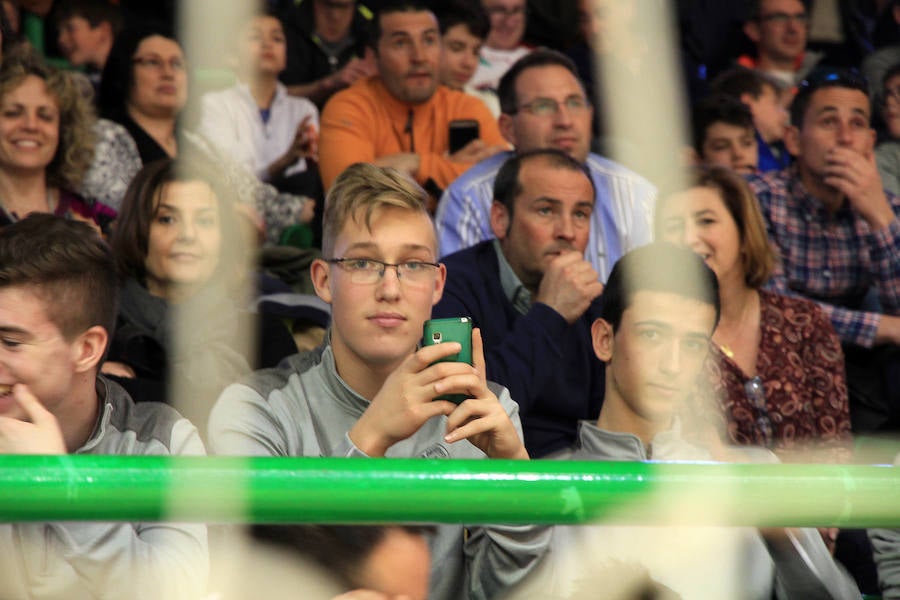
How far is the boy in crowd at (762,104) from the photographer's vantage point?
167 inches

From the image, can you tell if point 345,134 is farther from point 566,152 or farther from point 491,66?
point 491,66

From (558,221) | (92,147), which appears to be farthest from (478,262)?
(92,147)

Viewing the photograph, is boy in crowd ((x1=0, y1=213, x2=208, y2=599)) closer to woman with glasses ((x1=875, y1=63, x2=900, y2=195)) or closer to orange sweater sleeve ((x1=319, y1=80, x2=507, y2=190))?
orange sweater sleeve ((x1=319, y1=80, x2=507, y2=190))

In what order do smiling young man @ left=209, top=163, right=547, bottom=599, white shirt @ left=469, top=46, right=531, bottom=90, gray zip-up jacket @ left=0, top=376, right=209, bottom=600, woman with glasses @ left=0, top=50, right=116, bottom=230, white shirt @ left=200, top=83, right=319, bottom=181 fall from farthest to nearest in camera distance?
white shirt @ left=469, top=46, right=531, bottom=90, white shirt @ left=200, top=83, right=319, bottom=181, woman with glasses @ left=0, top=50, right=116, bottom=230, smiling young man @ left=209, top=163, right=547, bottom=599, gray zip-up jacket @ left=0, top=376, right=209, bottom=600

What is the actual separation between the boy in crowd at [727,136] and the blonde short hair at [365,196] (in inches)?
77.3

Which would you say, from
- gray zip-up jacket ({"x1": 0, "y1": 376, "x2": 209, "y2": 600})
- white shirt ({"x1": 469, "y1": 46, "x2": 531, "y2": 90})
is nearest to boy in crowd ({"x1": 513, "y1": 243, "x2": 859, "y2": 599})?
gray zip-up jacket ({"x1": 0, "y1": 376, "x2": 209, "y2": 600})

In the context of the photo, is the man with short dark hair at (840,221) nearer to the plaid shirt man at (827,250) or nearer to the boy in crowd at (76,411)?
the plaid shirt man at (827,250)

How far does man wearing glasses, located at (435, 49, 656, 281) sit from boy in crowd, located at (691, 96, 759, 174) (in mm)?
390

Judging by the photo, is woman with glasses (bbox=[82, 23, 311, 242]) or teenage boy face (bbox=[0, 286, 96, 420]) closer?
teenage boy face (bbox=[0, 286, 96, 420])

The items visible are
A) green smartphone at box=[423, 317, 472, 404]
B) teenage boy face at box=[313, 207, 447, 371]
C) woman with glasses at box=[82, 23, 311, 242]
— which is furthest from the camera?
woman with glasses at box=[82, 23, 311, 242]

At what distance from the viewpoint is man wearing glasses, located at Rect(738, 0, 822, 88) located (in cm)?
474

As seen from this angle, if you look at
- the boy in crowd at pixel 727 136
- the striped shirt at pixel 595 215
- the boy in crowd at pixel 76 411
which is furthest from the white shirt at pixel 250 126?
the boy in crowd at pixel 76 411

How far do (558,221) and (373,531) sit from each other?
166 centimetres

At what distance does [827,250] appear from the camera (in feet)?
11.3
